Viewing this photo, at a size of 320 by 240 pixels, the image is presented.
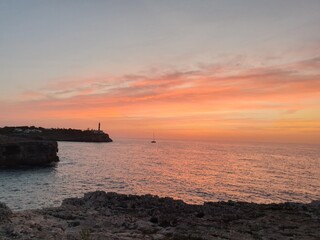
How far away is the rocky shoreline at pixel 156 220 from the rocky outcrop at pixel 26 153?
6443cm

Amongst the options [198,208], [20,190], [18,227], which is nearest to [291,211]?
[198,208]

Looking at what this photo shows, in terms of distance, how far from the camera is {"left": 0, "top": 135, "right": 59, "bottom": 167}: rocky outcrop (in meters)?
82.2

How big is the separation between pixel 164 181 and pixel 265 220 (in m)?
43.9

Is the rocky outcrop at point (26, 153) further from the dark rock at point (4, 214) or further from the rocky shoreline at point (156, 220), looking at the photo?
the dark rock at point (4, 214)

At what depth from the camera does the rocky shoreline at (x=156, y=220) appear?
16922 millimetres

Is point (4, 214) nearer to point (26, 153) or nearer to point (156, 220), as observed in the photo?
point (156, 220)

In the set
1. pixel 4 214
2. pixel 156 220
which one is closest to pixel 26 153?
pixel 4 214

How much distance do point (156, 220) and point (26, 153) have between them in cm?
7419

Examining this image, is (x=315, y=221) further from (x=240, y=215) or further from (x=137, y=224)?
(x=137, y=224)

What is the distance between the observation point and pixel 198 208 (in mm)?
23031

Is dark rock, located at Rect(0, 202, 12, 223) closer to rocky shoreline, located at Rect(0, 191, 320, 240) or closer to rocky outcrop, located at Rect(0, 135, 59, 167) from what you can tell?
rocky shoreline, located at Rect(0, 191, 320, 240)

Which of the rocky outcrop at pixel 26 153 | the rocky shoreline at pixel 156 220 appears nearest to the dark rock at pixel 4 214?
the rocky shoreline at pixel 156 220

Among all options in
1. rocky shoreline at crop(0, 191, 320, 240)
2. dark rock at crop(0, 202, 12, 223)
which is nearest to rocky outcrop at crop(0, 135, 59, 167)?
rocky shoreline at crop(0, 191, 320, 240)

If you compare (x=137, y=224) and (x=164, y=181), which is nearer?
(x=137, y=224)
